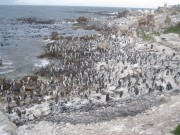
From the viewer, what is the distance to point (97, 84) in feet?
109

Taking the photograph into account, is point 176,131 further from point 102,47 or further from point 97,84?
point 102,47

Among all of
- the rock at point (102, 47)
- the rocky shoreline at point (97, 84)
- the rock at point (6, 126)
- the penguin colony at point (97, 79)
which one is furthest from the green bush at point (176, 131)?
the rock at point (102, 47)

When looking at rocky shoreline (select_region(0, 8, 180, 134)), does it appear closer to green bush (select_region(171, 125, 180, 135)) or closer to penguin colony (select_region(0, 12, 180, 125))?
penguin colony (select_region(0, 12, 180, 125))

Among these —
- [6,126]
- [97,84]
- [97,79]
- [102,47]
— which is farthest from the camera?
[102,47]

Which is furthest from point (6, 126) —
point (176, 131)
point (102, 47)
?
point (102, 47)

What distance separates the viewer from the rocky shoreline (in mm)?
24188

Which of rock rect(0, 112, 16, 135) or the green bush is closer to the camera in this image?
the green bush

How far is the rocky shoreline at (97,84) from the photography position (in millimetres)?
24188

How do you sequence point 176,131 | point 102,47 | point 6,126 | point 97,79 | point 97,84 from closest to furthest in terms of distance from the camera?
1. point 176,131
2. point 6,126
3. point 97,84
4. point 97,79
5. point 102,47

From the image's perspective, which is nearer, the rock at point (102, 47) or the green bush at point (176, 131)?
the green bush at point (176, 131)

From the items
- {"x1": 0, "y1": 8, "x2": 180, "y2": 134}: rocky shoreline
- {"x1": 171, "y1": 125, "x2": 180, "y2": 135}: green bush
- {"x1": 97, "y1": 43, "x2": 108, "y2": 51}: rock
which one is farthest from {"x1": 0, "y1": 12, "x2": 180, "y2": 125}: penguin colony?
{"x1": 171, "y1": 125, "x2": 180, "y2": 135}: green bush

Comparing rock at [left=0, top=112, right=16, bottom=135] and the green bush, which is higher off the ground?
the green bush

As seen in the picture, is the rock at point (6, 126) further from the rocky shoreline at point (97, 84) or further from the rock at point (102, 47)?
the rock at point (102, 47)

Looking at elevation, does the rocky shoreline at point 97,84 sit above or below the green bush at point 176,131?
below
